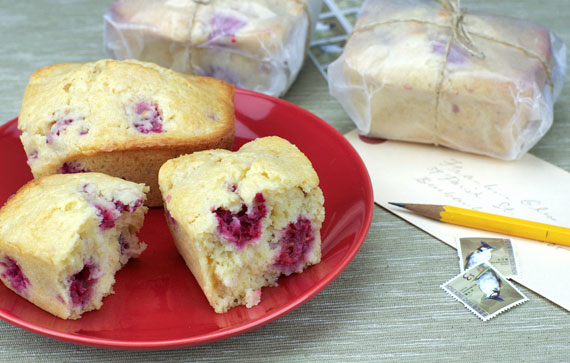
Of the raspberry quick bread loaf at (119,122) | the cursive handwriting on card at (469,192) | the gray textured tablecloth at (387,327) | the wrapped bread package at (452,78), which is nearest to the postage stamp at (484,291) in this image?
the gray textured tablecloth at (387,327)

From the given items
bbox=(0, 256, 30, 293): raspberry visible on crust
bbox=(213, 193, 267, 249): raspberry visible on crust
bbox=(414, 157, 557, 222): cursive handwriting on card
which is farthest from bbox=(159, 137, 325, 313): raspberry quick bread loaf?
bbox=(414, 157, 557, 222): cursive handwriting on card

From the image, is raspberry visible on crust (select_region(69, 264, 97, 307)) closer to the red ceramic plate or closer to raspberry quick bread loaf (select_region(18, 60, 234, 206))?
the red ceramic plate

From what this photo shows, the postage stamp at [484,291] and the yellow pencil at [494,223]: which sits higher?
the yellow pencil at [494,223]

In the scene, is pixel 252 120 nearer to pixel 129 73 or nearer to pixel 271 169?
pixel 129 73

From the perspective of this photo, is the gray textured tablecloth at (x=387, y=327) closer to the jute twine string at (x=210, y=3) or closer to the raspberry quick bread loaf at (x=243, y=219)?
the raspberry quick bread loaf at (x=243, y=219)

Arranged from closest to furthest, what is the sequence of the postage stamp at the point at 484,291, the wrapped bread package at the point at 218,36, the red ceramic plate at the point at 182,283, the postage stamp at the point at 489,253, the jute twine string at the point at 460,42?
1. the red ceramic plate at the point at 182,283
2. the postage stamp at the point at 484,291
3. the postage stamp at the point at 489,253
4. the jute twine string at the point at 460,42
5. the wrapped bread package at the point at 218,36

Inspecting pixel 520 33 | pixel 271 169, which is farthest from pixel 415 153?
pixel 271 169

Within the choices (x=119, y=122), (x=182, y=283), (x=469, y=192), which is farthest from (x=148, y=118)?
(x=469, y=192)
